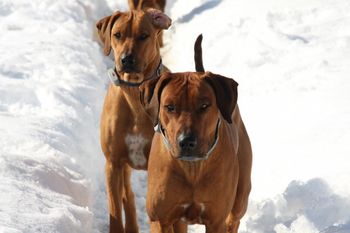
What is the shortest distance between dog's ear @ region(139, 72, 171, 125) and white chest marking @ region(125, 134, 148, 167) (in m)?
1.12

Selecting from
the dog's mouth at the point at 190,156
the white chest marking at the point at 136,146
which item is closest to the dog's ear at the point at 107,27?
the white chest marking at the point at 136,146

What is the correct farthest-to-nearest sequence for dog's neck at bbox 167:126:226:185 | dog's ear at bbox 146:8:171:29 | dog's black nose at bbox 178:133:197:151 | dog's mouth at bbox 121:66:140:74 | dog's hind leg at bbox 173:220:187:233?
dog's ear at bbox 146:8:171:29 → dog's mouth at bbox 121:66:140:74 → dog's hind leg at bbox 173:220:187:233 → dog's neck at bbox 167:126:226:185 → dog's black nose at bbox 178:133:197:151

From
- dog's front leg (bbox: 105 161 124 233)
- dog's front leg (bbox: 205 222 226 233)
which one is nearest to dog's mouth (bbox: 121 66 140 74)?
dog's front leg (bbox: 105 161 124 233)

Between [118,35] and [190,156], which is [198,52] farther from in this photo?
[190,156]

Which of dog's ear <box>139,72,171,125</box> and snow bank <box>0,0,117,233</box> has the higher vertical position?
dog's ear <box>139,72,171,125</box>

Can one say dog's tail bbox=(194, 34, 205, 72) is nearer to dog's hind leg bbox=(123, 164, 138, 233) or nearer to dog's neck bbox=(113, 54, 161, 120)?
dog's neck bbox=(113, 54, 161, 120)

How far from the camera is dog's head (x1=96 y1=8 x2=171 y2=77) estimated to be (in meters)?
5.89

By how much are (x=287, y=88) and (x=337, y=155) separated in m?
2.05

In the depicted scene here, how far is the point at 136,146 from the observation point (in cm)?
606

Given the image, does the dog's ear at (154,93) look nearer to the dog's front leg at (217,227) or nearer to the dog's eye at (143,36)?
the dog's front leg at (217,227)

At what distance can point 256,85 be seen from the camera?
984 cm

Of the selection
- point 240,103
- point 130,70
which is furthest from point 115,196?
point 240,103

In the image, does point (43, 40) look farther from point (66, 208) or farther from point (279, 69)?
point (66, 208)

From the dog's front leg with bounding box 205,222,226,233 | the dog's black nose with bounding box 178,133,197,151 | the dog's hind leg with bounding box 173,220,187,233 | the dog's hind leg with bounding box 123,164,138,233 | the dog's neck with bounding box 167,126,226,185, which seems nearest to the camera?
the dog's black nose with bounding box 178,133,197,151
